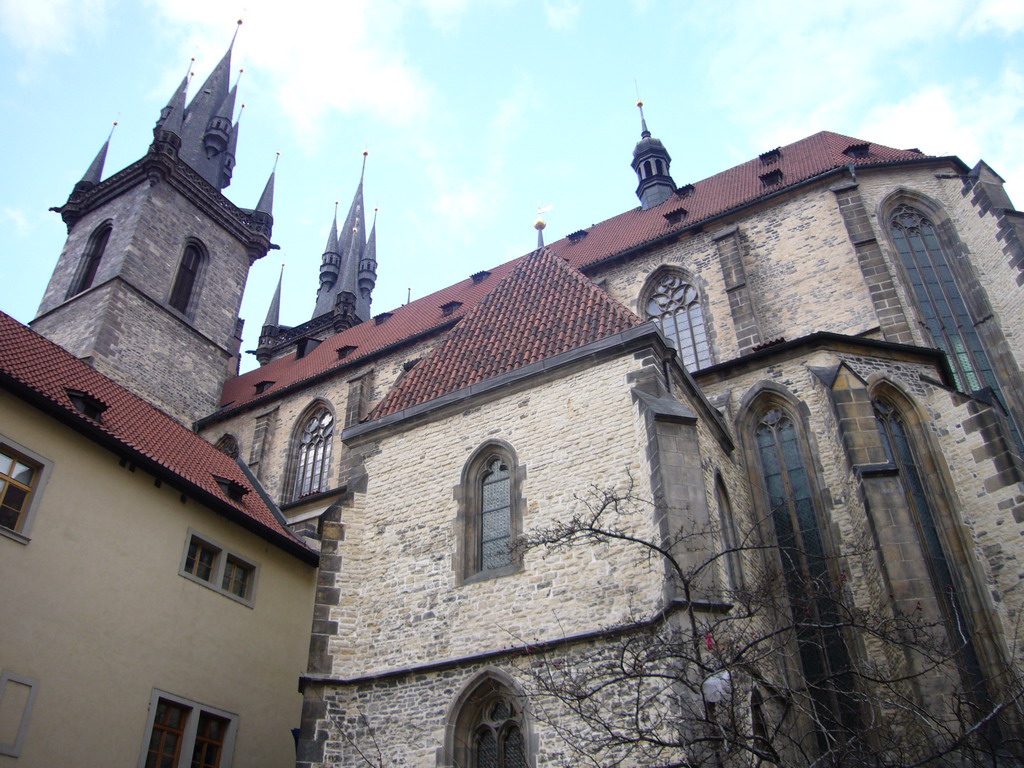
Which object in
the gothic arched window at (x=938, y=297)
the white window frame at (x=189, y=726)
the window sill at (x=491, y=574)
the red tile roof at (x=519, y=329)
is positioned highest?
the gothic arched window at (x=938, y=297)

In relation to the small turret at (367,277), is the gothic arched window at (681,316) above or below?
below

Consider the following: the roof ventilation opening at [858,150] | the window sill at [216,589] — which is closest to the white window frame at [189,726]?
the window sill at [216,589]

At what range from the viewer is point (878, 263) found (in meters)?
16.1

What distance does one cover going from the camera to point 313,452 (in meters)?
22.8

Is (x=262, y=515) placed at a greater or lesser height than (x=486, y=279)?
lesser

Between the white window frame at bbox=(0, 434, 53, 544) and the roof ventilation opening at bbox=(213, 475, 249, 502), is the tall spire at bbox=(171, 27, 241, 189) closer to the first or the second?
the roof ventilation opening at bbox=(213, 475, 249, 502)

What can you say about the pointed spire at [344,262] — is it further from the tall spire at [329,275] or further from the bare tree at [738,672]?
the bare tree at [738,672]

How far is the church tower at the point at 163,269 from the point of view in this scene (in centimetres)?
2558

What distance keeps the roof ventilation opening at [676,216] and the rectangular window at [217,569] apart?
11992mm

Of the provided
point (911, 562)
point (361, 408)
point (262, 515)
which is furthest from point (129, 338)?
point (911, 562)

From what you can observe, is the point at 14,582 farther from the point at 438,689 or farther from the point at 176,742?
the point at 438,689

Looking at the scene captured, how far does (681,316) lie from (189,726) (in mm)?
11994

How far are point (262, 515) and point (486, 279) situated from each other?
12774 millimetres

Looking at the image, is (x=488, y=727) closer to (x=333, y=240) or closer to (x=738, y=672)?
(x=738, y=672)
